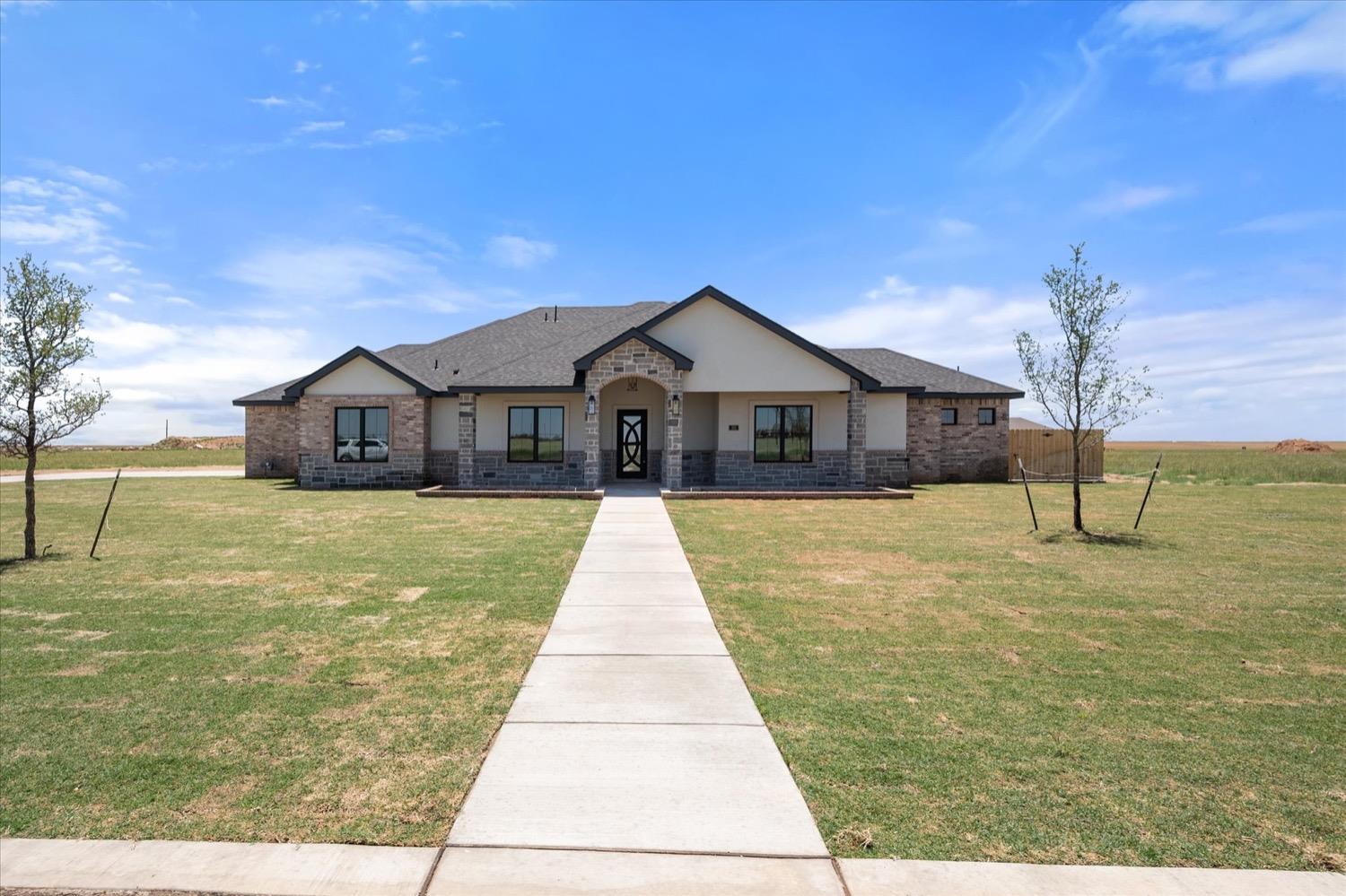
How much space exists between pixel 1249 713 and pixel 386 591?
856 centimetres

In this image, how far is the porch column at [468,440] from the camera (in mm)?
21016

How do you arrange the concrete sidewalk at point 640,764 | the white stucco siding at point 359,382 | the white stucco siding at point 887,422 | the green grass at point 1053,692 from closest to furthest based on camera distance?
the concrete sidewalk at point 640,764 < the green grass at point 1053,692 < the white stucco siding at point 359,382 < the white stucco siding at point 887,422

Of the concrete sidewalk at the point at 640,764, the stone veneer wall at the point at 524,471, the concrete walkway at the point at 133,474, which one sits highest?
the stone veneer wall at the point at 524,471

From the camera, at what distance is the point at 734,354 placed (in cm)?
2019

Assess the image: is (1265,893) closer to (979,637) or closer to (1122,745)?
(1122,745)

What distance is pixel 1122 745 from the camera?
14.2 ft

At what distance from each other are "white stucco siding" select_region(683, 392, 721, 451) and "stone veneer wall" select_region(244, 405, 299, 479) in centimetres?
1664

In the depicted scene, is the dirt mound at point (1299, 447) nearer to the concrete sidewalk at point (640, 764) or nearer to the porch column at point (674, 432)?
the porch column at point (674, 432)

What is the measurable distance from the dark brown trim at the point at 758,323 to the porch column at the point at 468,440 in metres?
6.20

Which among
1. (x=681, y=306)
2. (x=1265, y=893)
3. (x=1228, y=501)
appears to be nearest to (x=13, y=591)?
(x=1265, y=893)

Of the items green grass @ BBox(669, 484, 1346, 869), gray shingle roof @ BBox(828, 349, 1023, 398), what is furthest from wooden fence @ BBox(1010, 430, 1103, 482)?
green grass @ BBox(669, 484, 1346, 869)

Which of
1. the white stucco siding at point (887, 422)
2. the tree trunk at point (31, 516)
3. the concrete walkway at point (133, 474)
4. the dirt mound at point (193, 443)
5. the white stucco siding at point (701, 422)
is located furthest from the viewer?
the dirt mound at point (193, 443)

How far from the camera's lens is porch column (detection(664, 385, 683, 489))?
1958 cm

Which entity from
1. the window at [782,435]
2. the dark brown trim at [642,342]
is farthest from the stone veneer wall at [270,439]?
the window at [782,435]
